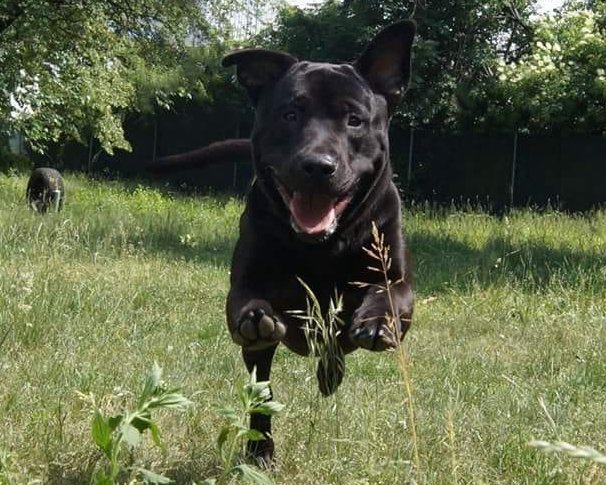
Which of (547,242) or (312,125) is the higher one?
(312,125)

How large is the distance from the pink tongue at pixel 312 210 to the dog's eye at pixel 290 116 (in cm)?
32

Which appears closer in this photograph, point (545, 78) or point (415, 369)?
point (415, 369)

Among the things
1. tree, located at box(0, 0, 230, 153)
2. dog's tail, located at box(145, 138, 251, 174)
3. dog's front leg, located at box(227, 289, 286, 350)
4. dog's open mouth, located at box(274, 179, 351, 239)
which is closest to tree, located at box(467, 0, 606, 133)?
tree, located at box(0, 0, 230, 153)

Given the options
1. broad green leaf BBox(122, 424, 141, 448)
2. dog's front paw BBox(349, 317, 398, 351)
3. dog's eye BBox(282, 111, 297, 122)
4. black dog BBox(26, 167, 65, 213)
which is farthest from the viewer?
black dog BBox(26, 167, 65, 213)

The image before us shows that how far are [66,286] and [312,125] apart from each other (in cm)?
281

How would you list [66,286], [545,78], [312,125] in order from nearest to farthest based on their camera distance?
[312,125] < [66,286] < [545,78]

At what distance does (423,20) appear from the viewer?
18000 millimetres

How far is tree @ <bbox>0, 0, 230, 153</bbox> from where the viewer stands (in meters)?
15.4

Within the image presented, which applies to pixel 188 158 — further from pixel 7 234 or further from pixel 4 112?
pixel 4 112

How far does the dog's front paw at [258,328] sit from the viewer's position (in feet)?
9.56

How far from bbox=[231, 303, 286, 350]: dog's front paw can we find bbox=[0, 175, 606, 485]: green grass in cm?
13

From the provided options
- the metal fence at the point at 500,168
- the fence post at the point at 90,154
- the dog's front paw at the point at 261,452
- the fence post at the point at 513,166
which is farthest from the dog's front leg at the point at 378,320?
the fence post at the point at 90,154

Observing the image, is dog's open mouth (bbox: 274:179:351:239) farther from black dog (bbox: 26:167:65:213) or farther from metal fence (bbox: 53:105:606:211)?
metal fence (bbox: 53:105:606:211)

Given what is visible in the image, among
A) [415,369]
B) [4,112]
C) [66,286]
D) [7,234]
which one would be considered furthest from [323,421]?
[4,112]
